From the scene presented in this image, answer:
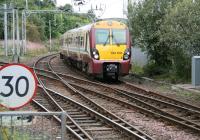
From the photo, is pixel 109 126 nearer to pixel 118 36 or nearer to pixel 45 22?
pixel 118 36

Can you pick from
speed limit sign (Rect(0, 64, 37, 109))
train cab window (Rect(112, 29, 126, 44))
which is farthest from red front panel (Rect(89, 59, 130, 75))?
speed limit sign (Rect(0, 64, 37, 109))

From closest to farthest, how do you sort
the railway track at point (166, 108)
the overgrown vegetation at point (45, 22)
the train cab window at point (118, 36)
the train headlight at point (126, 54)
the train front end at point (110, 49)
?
the railway track at point (166, 108) < the train front end at point (110, 49) < the train headlight at point (126, 54) < the train cab window at point (118, 36) < the overgrown vegetation at point (45, 22)

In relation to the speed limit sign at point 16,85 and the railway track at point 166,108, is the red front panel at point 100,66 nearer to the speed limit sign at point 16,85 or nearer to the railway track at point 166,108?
the railway track at point 166,108

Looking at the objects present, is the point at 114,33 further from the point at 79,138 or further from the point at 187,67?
the point at 79,138

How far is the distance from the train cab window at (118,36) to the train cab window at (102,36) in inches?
11.4

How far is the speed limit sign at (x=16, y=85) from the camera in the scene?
23.1ft

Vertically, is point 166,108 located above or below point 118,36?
below

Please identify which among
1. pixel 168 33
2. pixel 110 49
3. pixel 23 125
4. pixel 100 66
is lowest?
pixel 100 66

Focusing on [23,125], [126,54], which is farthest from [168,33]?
[23,125]

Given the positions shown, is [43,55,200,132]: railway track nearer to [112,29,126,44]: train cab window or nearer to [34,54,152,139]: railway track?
[34,54,152,139]: railway track

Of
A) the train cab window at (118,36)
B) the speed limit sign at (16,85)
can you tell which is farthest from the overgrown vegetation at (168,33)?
the speed limit sign at (16,85)

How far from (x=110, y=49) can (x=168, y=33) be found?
2816mm

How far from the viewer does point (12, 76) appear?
23.3 feet

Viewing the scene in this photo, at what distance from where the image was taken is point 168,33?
23047 mm
